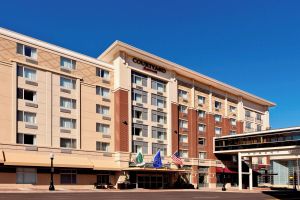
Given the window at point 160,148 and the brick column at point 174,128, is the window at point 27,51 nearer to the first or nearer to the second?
the window at point 160,148

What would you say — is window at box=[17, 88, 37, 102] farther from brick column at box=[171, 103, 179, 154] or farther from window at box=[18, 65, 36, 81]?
brick column at box=[171, 103, 179, 154]

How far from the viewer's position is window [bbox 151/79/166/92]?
61.6m

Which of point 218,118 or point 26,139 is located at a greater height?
point 218,118

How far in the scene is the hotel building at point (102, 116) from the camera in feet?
146

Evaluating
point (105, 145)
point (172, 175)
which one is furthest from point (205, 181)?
point (105, 145)

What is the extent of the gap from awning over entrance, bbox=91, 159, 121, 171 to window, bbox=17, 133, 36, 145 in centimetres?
876

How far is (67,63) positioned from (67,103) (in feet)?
18.4

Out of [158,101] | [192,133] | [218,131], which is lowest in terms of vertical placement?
[192,133]

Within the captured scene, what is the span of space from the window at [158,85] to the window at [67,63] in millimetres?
15044

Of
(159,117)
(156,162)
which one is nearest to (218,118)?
(159,117)

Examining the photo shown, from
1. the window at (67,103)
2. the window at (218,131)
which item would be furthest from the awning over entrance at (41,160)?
the window at (218,131)

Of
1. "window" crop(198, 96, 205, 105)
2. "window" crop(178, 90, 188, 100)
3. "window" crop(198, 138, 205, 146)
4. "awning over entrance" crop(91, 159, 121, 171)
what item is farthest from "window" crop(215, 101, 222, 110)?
"awning over entrance" crop(91, 159, 121, 171)

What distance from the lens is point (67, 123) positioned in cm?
4962

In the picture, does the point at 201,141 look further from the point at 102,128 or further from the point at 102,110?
the point at 102,110
